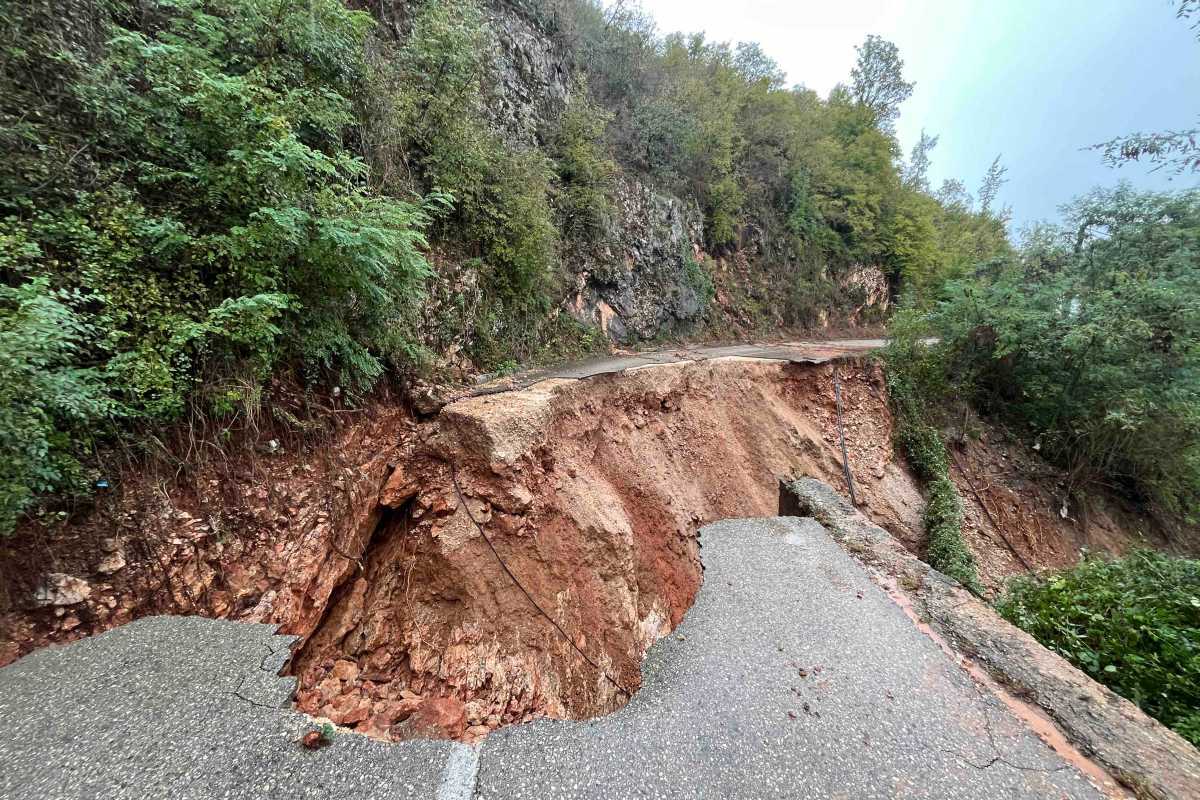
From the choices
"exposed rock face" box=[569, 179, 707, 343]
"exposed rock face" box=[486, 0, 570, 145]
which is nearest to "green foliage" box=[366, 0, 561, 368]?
"exposed rock face" box=[486, 0, 570, 145]

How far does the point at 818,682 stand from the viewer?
3641mm

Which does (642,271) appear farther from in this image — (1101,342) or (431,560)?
(431,560)

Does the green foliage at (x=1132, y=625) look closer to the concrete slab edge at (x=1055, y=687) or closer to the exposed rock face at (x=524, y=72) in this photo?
the concrete slab edge at (x=1055, y=687)

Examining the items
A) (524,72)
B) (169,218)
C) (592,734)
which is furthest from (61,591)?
(524,72)

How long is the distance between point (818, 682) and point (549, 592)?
2.60m

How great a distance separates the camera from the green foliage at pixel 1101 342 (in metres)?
9.10

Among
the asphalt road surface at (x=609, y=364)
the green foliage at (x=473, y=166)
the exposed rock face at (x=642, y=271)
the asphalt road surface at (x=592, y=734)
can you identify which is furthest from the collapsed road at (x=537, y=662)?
the exposed rock face at (x=642, y=271)

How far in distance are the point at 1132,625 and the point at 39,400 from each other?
9.18 meters

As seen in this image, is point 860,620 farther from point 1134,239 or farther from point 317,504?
point 1134,239

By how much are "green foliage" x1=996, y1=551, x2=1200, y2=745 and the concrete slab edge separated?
26.9 inches

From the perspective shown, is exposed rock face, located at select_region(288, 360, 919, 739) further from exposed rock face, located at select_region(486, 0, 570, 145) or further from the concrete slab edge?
exposed rock face, located at select_region(486, 0, 570, 145)

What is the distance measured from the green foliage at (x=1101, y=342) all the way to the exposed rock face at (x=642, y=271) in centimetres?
775

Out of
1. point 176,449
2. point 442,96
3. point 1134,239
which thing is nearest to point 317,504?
point 176,449

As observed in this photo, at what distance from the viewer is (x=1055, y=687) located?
3463 millimetres
